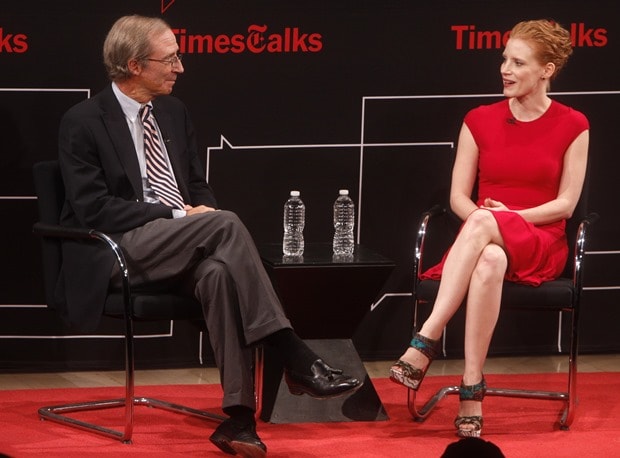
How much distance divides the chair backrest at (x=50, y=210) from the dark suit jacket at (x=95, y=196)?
0.12 ft

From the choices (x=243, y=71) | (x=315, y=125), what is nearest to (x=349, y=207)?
(x=315, y=125)

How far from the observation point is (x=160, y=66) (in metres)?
4.60

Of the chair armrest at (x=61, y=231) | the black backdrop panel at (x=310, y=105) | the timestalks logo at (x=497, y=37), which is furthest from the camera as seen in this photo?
the timestalks logo at (x=497, y=37)

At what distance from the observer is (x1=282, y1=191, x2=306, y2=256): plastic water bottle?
16.2 feet

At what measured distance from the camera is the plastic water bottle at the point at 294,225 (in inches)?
195

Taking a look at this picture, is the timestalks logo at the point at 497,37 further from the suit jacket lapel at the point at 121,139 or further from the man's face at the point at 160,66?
the suit jacket lapel at the point at 121,139

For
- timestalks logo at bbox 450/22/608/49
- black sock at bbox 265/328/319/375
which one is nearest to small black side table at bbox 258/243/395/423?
black sock at bbox 265/328/319/375

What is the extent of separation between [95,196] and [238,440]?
102 cm

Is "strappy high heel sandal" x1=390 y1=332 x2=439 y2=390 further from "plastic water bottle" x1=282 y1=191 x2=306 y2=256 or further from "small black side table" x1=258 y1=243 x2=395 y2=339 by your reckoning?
"plastic water bottle" x1=282 y1=191 x2=306 y2=256

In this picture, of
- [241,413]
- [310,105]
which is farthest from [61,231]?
[310,105]

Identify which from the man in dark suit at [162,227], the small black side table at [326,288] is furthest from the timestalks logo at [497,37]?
the man in dark suit at [162,227]

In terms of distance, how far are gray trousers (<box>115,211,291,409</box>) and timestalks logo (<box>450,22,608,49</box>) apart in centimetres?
167

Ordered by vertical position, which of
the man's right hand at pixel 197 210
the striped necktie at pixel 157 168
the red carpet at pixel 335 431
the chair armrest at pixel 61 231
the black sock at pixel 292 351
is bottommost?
the red carpet at pixel 335 431

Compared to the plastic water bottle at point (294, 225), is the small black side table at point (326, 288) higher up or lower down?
lower down
